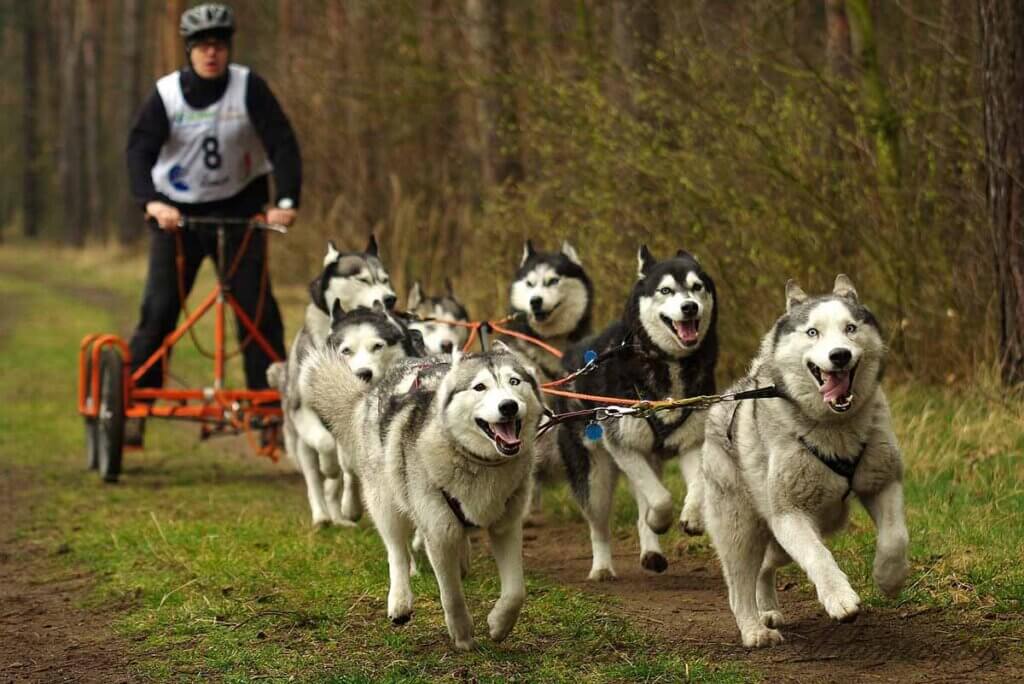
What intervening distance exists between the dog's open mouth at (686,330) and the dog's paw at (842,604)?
2.03 metres

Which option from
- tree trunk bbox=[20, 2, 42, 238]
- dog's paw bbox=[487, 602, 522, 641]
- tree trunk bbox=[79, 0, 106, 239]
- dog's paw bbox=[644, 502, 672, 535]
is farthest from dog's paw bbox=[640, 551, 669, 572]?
tree trunk bbox=[20, 2, 42, 238]

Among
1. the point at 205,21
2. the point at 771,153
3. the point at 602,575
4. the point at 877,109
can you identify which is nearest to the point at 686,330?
the point at 602,575

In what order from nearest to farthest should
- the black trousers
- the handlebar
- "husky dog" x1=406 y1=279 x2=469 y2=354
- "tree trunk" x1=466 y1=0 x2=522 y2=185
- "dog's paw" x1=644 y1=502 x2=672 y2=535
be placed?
1. "dog's paw" x1=644 y1=502 x2=672 y2=535
2. "husky dog" x1=406 y1=279 x2=469 y2=354
3. the handlebar
4. the black trousers
5. "tree trunk" x1=466 y1=0 x2=522 y2=185

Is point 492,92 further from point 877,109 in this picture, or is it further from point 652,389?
point 652,389

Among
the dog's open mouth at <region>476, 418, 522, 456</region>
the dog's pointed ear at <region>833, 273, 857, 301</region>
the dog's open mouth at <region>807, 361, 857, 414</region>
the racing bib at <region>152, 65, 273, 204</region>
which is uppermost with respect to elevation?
the racing bib at <region>152, 65, 273, 204</region>

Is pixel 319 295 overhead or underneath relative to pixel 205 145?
underneath

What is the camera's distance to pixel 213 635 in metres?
5.31

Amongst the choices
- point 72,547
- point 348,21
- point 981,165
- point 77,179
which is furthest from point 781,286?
point 77,179

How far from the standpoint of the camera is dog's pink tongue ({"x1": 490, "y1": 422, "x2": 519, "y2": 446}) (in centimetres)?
485

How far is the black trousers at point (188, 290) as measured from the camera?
9195 mm

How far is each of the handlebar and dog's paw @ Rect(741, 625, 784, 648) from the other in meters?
4.44

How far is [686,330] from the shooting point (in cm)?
639

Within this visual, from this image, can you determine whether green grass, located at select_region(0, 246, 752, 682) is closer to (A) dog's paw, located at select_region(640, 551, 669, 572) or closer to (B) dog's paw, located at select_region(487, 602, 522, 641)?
(B) dog's paw, located at select_region(487, 602, 522, 641)

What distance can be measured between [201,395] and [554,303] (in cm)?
239
